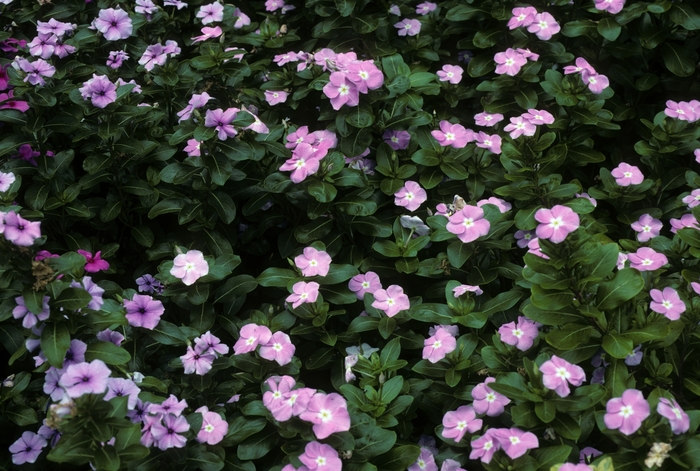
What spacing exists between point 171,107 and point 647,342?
264 centimetres

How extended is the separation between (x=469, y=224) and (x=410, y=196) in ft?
1.63

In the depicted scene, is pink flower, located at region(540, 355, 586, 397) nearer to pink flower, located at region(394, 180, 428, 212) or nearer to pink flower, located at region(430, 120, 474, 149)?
pink flower, located at region(394, 180, 428, 212)

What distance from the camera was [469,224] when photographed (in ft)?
9.56

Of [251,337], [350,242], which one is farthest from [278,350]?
[350,242]

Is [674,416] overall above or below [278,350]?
above

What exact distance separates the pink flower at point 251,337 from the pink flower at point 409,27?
88.6 inches

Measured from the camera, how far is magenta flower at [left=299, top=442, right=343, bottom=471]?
2.30 m

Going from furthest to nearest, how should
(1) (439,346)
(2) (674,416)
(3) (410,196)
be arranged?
(3) (410,196), (1) (439,346), (2) (674,416)

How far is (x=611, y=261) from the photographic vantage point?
7.98 ft

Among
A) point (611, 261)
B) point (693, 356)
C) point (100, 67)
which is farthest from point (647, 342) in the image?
point (100, 67)

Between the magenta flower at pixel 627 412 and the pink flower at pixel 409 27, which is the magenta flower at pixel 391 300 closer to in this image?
the magenta flower at pixel 627 412

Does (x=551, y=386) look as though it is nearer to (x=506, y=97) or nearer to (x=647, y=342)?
(x=647, y=342)

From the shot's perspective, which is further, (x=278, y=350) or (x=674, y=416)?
(x=278, y=350)

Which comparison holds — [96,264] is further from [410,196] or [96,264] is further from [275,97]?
[410,196]
